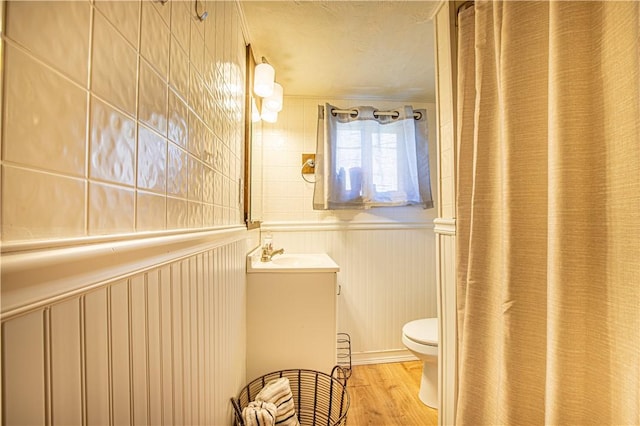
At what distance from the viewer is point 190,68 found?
0.66 meters

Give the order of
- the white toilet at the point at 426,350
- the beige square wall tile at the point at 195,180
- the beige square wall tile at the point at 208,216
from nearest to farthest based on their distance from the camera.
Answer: the beige square wall tile at the point at 195,180, the beige square wall tile at the point at 208,216, the white toilet at the point at 426,350

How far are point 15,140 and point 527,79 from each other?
111 cm

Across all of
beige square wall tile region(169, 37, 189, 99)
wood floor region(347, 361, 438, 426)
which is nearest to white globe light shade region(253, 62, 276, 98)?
beige square wall tile region(169, 37, 189, 99)

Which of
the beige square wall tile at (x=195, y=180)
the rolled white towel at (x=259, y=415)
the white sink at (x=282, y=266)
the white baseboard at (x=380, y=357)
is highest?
the beige square wall tile at (x=195, y=180)

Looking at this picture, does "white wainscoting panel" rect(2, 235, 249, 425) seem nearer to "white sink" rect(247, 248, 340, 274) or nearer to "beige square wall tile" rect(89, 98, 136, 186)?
"beige square wall tile" rect(89, 98, 136, 186)

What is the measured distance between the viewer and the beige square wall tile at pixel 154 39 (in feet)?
1.52

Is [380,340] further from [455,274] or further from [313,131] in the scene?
[313,131]

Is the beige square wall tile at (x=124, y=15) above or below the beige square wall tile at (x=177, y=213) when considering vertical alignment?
above

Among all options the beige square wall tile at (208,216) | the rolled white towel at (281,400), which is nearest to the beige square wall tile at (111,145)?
the beige square wall tile at (208,216)

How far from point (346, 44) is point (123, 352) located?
5.34 feet

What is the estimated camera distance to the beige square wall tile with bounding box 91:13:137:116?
354 millimetres

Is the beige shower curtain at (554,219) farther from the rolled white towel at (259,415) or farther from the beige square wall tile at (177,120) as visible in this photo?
the beige square wall tile at (177,120)

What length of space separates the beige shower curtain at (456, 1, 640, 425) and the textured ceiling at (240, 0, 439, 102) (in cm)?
49

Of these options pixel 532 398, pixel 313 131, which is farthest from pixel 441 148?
pixel 313 131
